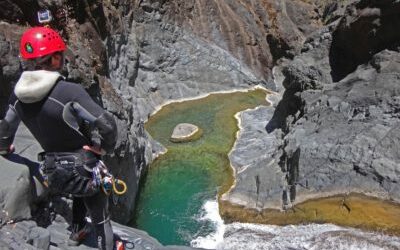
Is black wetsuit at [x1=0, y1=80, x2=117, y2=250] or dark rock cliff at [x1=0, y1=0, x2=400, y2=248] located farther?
dark rock cliff at [x1=0, y1=0, x2=400, y2=248]

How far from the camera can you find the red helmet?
6.79 m

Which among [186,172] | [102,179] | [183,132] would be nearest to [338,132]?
[186,172]

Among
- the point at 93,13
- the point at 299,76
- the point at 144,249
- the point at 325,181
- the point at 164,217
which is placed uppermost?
the point at 93,13

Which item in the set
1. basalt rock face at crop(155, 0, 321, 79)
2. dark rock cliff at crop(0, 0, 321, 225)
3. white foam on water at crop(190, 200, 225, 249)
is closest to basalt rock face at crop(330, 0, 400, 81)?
white foam on water at crop(190, 200, 225, 249)

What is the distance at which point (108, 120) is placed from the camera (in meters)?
7.09

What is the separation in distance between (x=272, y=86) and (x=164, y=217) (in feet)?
76.8

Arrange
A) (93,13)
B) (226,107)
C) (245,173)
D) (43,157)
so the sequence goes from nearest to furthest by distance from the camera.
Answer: (43,157) → (245,173) → (93,13) → (226,107)

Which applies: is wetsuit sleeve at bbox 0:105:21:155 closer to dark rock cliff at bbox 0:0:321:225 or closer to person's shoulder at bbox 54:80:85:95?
person's shoulder at bbox 54:80:85:95

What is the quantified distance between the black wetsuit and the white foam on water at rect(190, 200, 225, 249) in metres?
11.1

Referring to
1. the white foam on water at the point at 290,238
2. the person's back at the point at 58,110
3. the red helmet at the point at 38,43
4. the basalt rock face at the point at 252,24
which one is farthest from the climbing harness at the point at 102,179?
the basalt rock face at the point at 252,24

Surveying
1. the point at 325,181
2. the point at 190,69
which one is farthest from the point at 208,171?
the point at 190,69

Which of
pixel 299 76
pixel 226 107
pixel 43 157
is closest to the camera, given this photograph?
pixel 43 157

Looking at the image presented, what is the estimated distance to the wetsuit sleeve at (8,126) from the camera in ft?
25.1

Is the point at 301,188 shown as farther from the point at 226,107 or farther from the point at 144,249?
the point at 226,107
